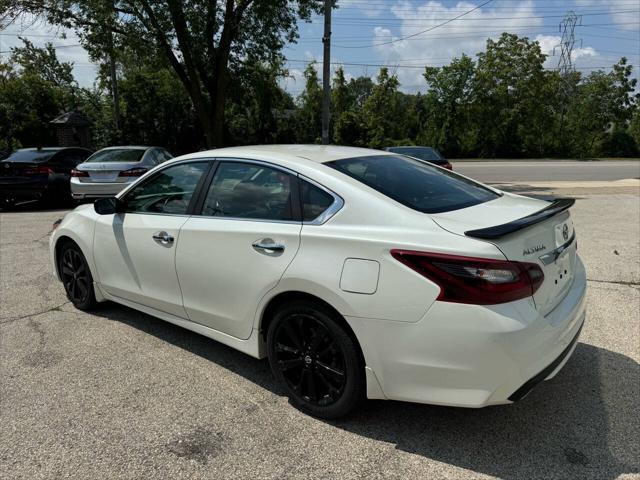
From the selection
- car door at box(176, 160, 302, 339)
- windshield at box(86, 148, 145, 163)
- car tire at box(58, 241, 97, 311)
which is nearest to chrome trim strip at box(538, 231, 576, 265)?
car door at box(176, 160, 302, 339)

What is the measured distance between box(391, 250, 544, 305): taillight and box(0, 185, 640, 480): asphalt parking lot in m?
0.89

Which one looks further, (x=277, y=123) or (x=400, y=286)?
(x=277, y=123)

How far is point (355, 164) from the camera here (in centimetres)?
327

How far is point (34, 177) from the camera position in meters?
11.6

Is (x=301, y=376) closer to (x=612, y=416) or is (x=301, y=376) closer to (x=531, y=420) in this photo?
(x=531, y=420)

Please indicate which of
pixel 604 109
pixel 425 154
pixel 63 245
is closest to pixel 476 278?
pixel 63 245

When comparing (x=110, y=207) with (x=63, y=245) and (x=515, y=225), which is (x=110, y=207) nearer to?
(x=63, y=245)

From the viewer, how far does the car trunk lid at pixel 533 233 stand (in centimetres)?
247

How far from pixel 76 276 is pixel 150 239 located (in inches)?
54.9

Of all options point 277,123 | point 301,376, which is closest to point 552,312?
point 301,376

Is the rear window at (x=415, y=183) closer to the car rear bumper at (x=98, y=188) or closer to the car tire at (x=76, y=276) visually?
the car tire at (x=76, y=276)

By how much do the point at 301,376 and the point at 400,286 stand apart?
0.95 metres

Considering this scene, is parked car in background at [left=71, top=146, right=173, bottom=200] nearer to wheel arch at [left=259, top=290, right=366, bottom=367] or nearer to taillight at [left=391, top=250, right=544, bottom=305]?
wheel arch at [left=259, top=290, right=366, bottom=367]

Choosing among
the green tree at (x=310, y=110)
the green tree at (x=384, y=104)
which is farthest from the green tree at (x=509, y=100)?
the green tree at (x=310, y=110)
